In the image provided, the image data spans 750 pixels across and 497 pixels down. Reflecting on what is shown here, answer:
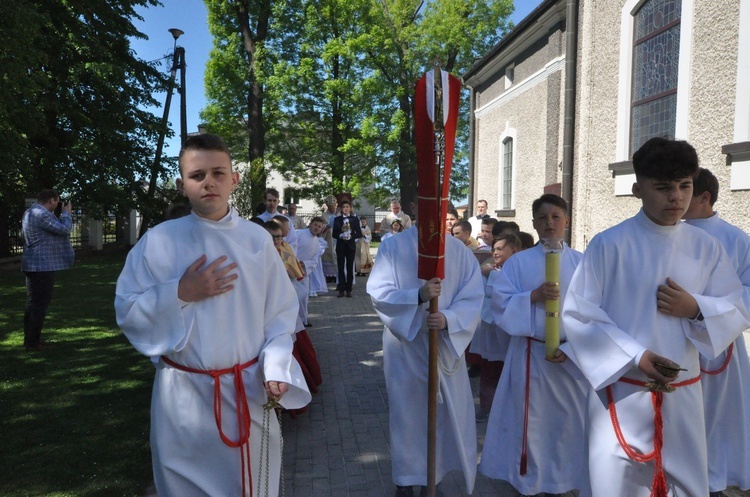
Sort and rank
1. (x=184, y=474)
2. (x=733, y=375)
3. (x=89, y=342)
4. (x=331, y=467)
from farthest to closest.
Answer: (x=89, y=342) < (x=331, y=467) < (x=733, y=375) < (x=184, y=474)

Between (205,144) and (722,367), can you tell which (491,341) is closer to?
(722,367)

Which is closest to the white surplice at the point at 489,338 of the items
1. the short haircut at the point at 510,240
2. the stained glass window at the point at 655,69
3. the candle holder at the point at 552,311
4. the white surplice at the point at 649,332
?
the short haircut at the point at 510,240

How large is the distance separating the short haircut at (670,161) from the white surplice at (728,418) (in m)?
1.53

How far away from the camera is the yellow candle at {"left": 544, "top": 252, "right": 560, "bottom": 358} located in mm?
3312

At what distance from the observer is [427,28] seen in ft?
98.8

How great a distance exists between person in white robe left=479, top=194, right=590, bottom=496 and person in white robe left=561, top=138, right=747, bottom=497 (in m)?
0.99

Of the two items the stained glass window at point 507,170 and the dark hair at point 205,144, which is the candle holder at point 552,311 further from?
the stained glass window at point 507,170

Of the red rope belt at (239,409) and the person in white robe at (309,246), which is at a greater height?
the person in white robe at (309,246)

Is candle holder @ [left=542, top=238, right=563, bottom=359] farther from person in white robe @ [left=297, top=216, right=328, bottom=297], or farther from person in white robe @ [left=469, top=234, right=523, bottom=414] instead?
person in white robe @ [left=297, top=216, right=328, bottom=297]

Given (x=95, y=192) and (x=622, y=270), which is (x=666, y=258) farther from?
(x=95, y=192)

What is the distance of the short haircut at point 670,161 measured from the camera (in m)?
2.50

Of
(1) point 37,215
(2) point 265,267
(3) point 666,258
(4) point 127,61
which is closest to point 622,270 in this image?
(3) point 666,258

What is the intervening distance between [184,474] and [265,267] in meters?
0.91

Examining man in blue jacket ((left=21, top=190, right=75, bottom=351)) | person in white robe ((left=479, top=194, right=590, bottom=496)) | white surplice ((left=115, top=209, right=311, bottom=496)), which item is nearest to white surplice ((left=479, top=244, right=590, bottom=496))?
person in white robe ((left=479, top=194, right=590, bottom=496))
